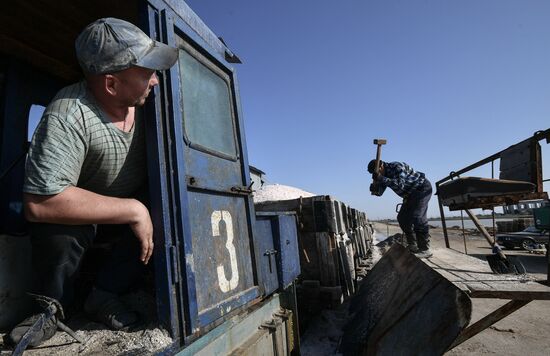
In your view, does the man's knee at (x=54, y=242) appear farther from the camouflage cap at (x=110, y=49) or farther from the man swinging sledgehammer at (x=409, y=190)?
the man swinging sledgehammer at (x=409, y=190)

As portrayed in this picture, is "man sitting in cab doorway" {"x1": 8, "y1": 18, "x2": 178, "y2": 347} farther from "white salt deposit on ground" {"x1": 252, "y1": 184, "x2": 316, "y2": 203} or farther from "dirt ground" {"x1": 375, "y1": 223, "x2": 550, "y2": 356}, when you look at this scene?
"white salt deposit on ground" {"x1": 252, "y1": 184, "x2": 316, "y2": 203}

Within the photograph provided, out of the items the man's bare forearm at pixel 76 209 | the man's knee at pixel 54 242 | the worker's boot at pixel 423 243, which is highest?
the man's bare forearm at pixel 76 209

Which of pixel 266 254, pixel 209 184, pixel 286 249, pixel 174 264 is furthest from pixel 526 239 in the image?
pixel 174 264

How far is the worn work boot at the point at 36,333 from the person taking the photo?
1507 millimetres

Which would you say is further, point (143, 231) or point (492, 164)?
point (492, 164)

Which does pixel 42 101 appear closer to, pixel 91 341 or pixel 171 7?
pixel 171 7

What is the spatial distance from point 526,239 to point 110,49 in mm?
20021

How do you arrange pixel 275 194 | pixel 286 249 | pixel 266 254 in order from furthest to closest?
pixel 275 194, pixel 286 249, pixel 266 254

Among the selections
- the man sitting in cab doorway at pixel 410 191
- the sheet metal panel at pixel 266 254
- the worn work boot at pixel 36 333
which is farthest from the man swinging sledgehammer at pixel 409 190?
the worn work boot at pixel 36 333

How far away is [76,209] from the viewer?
60.2 inches

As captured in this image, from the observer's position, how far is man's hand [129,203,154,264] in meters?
1.72

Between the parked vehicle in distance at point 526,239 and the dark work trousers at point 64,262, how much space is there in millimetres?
19183

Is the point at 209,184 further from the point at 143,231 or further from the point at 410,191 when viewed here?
the point at 410,191

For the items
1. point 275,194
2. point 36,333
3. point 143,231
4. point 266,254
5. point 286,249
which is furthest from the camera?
point 275,194
